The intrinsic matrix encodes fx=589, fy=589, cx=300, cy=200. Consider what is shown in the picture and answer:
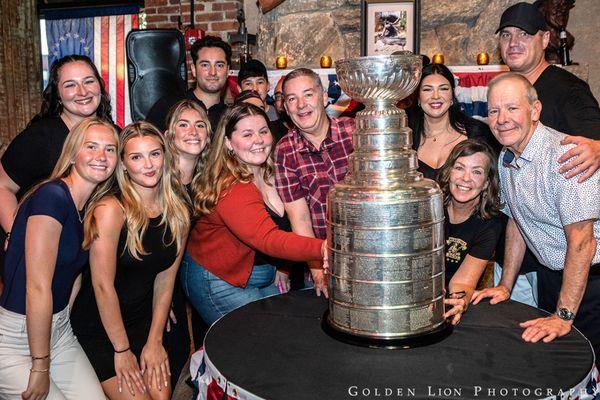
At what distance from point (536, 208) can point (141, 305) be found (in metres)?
1.60

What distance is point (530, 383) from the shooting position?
1.39 meters

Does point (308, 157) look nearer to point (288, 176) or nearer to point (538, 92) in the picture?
point (288, 176)

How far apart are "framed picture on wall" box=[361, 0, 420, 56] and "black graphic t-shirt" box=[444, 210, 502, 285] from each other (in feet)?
10.1

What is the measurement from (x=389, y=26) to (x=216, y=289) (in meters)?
3.44

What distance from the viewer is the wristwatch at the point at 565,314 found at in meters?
1.87

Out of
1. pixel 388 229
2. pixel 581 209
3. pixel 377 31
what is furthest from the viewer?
pixel 377 31

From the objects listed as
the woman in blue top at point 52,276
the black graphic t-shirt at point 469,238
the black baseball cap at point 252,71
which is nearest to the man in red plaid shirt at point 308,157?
the black graphic t-shirt at point 469,238

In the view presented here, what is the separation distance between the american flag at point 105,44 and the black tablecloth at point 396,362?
4.90 m

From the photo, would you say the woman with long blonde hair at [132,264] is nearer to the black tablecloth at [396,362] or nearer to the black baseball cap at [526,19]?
the black tablecloth at [396,362]

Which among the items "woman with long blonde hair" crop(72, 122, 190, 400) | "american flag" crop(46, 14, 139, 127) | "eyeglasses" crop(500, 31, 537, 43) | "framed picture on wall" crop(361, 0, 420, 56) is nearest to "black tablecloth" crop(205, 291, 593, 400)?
"woman with long blonde hair" crop(72, 122, 190, 400)

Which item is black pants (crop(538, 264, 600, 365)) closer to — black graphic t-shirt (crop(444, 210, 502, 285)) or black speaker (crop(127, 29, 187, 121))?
black graphic t-shirt (crop(444, 210, 502, 285))

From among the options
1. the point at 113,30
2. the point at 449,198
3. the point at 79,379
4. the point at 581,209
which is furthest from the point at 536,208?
the point at 113,30

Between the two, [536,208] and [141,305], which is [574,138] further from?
[141,305]

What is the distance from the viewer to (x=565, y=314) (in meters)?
1.88
